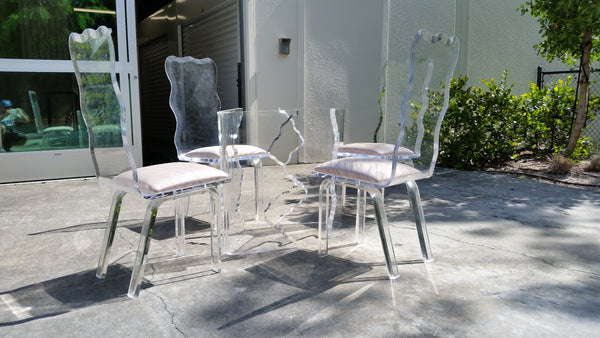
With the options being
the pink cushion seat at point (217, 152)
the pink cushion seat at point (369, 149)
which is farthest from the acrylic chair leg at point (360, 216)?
the pink cushion seat at point (217, 152)

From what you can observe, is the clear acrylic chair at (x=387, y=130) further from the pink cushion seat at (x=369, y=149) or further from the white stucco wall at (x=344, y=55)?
the white stucco wall at (x=344, y=55)

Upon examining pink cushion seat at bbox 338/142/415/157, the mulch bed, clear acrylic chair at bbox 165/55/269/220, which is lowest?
the mulch bed

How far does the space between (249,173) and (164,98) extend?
7336 mm

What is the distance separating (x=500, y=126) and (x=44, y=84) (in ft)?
17.2

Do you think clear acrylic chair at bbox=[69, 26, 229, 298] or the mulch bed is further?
the mulch bed

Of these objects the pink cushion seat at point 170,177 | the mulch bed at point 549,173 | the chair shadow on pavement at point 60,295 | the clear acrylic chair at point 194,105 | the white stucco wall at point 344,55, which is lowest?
the chair shadow on pavement at point 60,295

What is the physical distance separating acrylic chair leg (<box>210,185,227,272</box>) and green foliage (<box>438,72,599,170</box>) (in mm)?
3935

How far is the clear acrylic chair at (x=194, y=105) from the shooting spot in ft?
11.0

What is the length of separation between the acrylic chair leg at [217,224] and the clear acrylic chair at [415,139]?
0.53m

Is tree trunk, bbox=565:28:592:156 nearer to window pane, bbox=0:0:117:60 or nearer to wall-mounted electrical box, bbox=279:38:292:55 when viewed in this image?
wall-mounted electrical box, bbox=279:38:292:55

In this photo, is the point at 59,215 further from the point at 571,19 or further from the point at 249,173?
the point at 571,19

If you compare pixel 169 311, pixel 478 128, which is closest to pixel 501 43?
pixel 478 128

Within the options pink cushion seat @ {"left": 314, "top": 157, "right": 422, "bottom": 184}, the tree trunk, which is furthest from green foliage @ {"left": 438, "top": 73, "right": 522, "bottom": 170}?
pink cushion seat @ {"left": 314, "top": 157, "right": 422, "bottom": 184}

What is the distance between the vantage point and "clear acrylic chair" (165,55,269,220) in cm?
336
